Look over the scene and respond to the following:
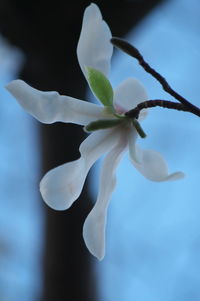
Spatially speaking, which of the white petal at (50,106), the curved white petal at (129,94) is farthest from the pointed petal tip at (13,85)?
the curved white petal at (129,94)

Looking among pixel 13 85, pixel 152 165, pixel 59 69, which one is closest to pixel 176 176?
pixel 152 165

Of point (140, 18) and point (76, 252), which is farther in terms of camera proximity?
point (140, 18)

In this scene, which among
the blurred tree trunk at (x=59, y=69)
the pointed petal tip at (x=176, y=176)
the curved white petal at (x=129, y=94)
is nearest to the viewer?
the pointed petal tip at (x=176, y=176)

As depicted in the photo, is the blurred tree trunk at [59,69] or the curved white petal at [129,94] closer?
the curved white petal at [129,94]

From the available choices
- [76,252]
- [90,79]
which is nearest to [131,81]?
[90,79]

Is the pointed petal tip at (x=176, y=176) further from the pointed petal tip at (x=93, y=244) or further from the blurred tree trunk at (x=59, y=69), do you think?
the blurred tree trunk at (x=59, y=69)

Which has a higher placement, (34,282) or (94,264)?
(94,264)

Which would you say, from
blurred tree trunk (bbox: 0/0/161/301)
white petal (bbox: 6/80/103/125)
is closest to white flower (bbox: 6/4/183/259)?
white petal (bbox: 6/80/103/125)

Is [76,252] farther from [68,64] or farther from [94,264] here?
[68,64]
